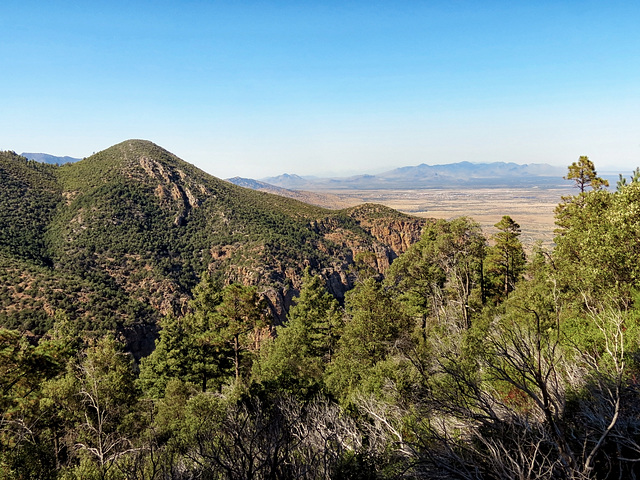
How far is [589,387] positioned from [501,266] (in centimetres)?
2634

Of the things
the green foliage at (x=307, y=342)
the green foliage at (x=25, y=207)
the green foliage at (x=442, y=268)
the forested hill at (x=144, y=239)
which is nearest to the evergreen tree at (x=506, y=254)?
the green foliage at (x=442, y=268)

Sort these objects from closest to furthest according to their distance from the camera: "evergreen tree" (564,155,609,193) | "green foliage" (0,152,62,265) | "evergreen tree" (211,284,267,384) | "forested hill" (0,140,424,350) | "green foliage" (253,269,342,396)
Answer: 1. "green foliage" (253,269,342,396)
2. "evergreen tree" (211,284,267,384)
3. "evergreen tree" (564,155,609,193)
4. "forested hill" (0,140,424,350)
5. "green foliage" (0,152,62,265)

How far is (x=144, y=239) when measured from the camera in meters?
71.9

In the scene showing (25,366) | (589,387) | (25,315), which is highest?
(589,387)

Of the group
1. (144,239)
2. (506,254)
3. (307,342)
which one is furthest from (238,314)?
(144,239)

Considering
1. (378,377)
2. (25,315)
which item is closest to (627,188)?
(378,377)

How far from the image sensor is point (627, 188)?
14734mm

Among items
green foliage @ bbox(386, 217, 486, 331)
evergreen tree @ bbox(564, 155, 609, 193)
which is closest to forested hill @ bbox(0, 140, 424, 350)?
green foliage @ bbox(386, 217, 486, 331)

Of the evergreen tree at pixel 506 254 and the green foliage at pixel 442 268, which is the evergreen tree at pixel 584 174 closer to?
the evergreen tree at pixel 506 254

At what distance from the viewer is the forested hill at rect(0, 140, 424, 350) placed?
48156mm

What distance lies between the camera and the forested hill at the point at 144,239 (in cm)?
4816

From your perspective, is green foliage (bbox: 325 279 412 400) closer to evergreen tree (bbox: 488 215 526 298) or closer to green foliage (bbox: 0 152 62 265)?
evergreen tree (bbox: 488 215 526 298)

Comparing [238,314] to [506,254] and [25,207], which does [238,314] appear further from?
[25,207]

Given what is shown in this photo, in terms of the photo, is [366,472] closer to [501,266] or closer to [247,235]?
[501,266]
